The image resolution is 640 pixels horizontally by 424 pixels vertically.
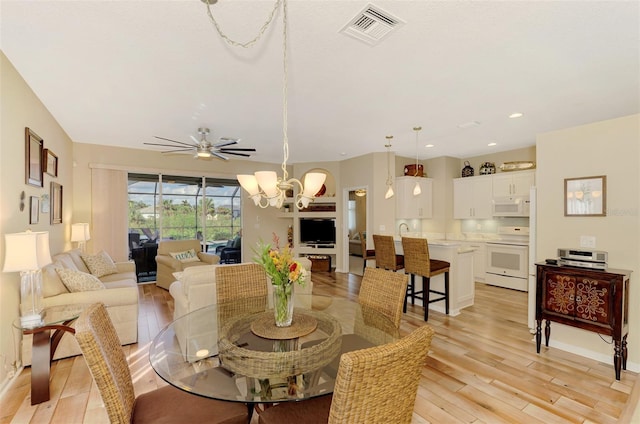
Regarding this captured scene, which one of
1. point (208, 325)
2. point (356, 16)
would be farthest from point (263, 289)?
point (356, 16)

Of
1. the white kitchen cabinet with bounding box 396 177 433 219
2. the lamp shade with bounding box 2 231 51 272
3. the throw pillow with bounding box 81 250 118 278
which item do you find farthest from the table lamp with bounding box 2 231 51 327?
the white kitchen cabinet with bounding box 396 177 433 219

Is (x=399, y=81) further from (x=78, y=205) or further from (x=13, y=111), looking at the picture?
(x=78, y=205)

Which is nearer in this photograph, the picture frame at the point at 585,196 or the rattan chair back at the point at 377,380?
the rattan chair back at the point at 377,380

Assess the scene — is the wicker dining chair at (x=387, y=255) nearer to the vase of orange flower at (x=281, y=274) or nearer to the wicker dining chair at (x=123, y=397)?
the vase of orange flower at (x=281, y=274)

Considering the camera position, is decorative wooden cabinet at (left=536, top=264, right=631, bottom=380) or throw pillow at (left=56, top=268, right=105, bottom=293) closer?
decorative wooden cabinet at (left=536, top=264, right=631, bottom=380)

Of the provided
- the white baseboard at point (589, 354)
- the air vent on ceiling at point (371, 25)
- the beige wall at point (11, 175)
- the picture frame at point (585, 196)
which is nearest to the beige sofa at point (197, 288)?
the beige wall at point (11, 175)

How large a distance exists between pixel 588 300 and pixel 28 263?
15.6 ft

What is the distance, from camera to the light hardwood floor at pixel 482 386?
2117 mm

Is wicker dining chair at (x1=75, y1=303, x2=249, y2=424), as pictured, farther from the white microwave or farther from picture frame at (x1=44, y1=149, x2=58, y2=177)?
the white microwave

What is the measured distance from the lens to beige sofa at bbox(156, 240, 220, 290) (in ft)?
17.6

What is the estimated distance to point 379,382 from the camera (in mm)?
1012

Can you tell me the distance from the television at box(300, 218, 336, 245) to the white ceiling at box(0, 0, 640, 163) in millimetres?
3032

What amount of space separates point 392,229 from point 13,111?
19.3 feet

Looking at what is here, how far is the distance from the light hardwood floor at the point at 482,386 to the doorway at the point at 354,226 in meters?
3.35
